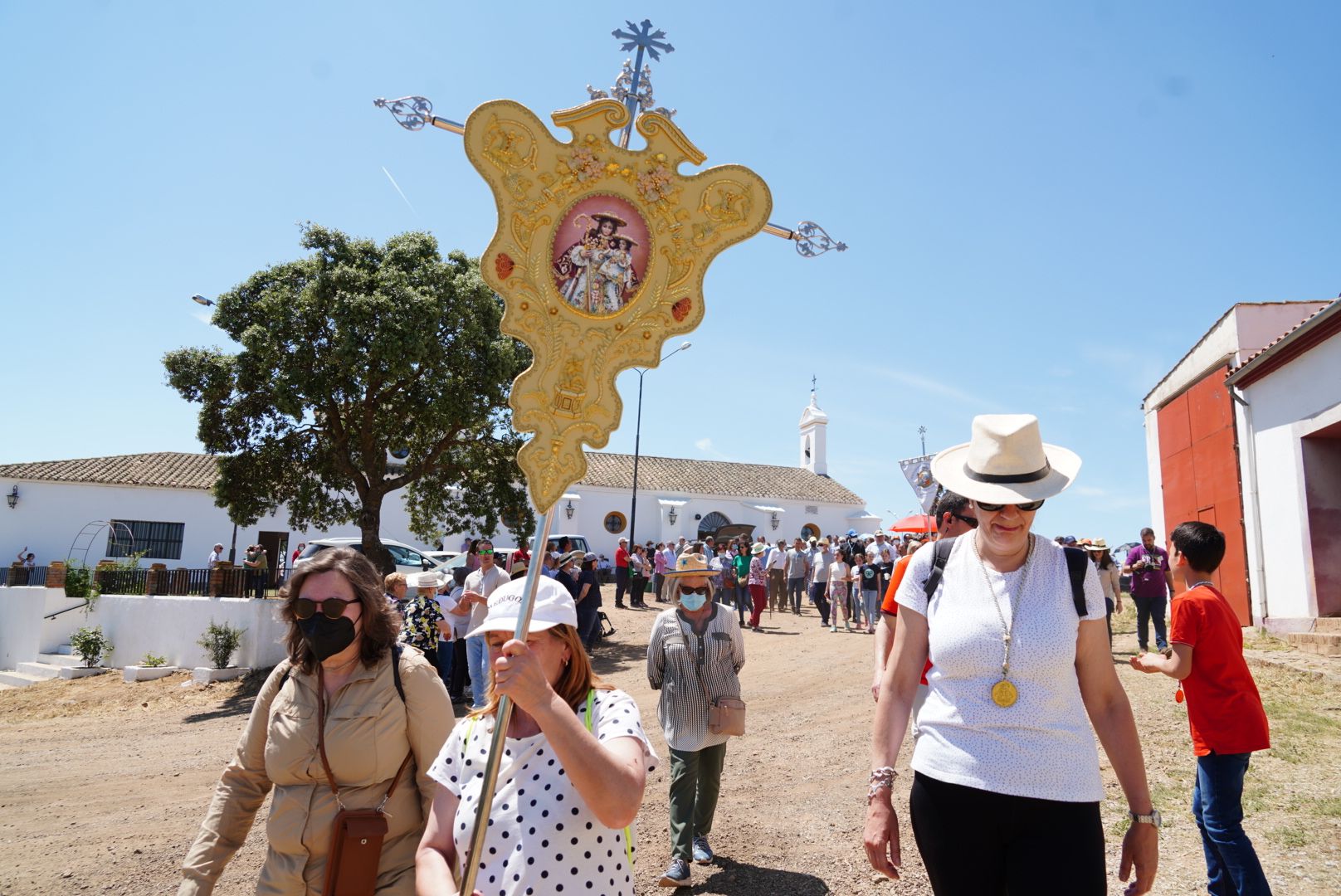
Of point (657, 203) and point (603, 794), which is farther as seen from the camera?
point (657, 203)

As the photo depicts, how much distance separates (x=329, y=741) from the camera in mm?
2779

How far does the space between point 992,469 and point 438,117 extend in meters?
2.30

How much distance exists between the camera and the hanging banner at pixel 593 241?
2.85 metres

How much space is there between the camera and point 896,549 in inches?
751

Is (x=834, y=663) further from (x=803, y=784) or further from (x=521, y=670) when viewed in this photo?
(x=521, y=670)

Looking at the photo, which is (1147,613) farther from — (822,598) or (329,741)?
(329,741)

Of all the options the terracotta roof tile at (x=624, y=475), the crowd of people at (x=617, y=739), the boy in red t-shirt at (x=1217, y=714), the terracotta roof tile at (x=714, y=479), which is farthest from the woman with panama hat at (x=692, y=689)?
the terracotta roof tile at (x=714, y=479)

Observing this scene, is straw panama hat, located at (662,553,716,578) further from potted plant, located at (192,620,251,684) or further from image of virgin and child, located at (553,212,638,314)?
potted plant, located at (192,620,251,684)

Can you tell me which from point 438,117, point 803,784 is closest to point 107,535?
point 803,784

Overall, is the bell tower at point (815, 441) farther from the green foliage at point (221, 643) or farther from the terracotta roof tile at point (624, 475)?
the green foliage at point (221, 643)

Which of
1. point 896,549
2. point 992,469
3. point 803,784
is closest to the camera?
point 992,469

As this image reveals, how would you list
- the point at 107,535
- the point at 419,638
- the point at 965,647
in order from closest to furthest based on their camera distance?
the point at 965,647
the point at 419,638
the point at 107,535

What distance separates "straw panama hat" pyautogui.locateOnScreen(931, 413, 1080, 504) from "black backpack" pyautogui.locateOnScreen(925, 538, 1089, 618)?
0.68 feet

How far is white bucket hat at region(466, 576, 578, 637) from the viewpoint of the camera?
238 cm
